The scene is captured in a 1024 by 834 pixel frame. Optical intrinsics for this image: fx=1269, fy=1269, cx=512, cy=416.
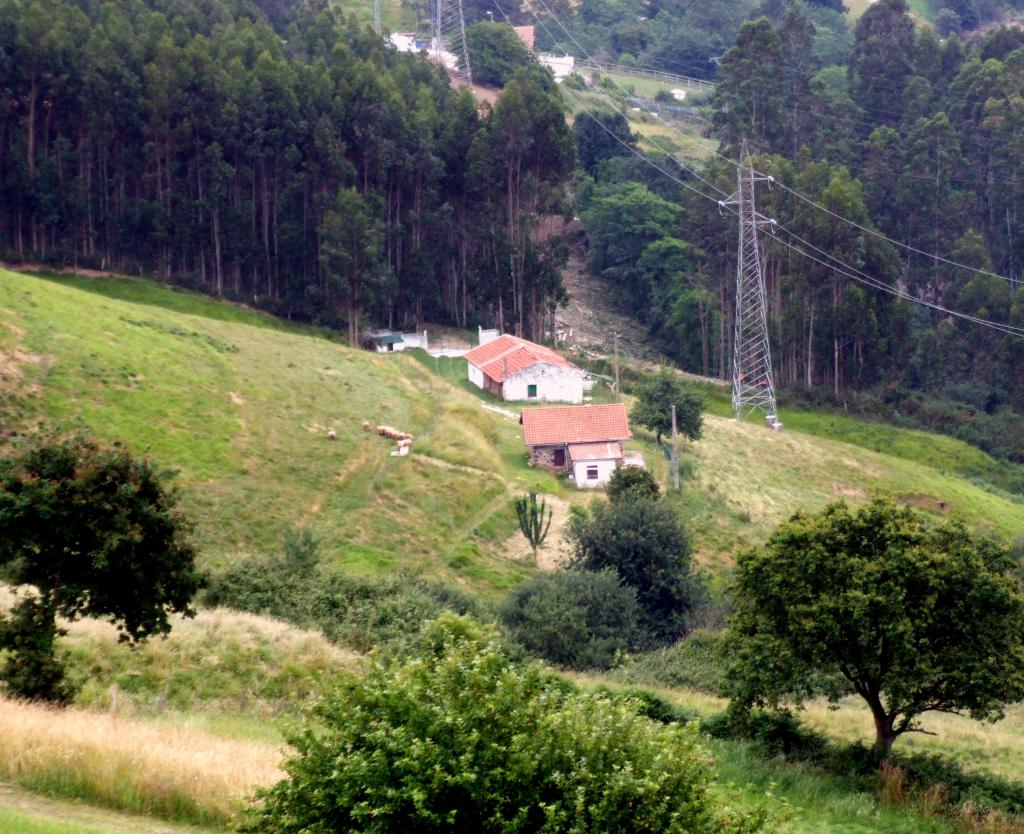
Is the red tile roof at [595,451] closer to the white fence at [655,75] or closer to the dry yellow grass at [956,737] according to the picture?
the dry yellow grass at [956,737]

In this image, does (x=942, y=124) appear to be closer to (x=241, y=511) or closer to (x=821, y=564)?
(x=241, y=511)

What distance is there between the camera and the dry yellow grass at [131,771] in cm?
1256

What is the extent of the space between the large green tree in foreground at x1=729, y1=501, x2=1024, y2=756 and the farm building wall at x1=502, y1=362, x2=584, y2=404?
129 feet

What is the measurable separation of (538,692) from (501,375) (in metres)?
49.0

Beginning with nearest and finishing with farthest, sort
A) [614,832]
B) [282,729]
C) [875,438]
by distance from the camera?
1. [614,832]
2. [282,729]
3. [875,438]

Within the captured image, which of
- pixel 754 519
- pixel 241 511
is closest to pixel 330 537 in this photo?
pixel 241 511

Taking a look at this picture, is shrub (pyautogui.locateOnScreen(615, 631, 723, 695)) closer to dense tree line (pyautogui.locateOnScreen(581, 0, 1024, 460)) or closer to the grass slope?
the grass slope

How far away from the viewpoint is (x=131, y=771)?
12742mm

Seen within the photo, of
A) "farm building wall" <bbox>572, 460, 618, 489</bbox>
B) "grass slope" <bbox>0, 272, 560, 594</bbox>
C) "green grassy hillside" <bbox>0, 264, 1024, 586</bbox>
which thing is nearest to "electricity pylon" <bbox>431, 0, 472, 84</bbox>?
"green grassy hillside" <bbox>0, 264, 1024, 586</bbox>

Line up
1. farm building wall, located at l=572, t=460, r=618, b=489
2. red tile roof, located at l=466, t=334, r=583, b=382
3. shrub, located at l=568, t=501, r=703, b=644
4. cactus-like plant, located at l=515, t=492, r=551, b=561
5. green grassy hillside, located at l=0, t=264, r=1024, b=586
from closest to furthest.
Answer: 1. shrub, located at l=568, t=501, r=703, b=644
2. green grassy hillside, located at l=0, t=264, r=1024, b=586
3. cactus-like plant, located at l=515, t=492, r=551, b=561
4. farm building wall, located at l=572, t=460, r=618, b=489
5. red tile roof, located at l=466, t=334, r=583, b=382

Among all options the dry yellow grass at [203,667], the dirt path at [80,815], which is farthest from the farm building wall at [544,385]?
the dirt path at [80,815]

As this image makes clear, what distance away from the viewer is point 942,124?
93375mm

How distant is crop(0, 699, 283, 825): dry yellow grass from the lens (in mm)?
12562

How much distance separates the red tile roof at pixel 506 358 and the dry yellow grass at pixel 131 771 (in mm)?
46970
